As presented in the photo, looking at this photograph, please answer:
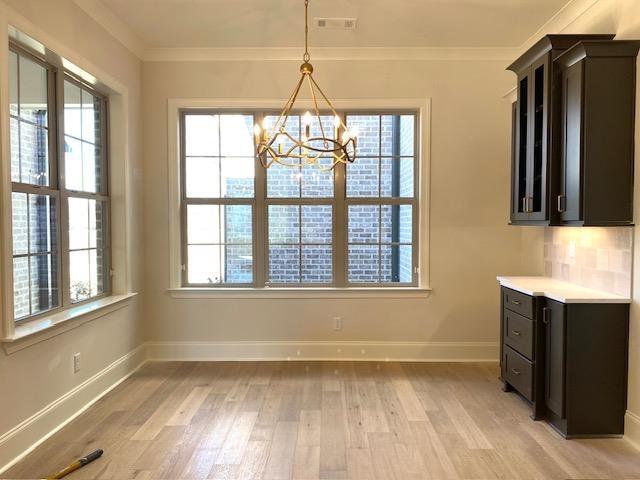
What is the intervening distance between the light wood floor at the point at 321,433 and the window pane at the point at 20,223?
1217mm

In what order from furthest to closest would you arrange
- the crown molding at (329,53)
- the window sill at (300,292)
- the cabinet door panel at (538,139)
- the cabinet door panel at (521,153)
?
1. the window sill at (300,292)
2. the crown molding at (329,53)
3. the cabinet door panel at (521,153)
4. the cabinet door panel at (538,139)

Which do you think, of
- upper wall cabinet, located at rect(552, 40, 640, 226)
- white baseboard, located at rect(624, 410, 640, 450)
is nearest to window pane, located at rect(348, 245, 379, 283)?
upper wall cabinet, located at rect(552, 40, 640, 226)

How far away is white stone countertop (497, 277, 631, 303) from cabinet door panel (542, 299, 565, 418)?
0.19ft

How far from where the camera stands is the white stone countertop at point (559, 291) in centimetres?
253

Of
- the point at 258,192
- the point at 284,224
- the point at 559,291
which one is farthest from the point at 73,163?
the point at 559,291

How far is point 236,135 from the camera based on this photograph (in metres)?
4.00

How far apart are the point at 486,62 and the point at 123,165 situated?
3.47m

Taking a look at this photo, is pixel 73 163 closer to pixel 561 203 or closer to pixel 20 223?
pixel 20 223

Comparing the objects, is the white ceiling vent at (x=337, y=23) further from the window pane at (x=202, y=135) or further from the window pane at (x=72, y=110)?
the window pane at (x=72, y=110)

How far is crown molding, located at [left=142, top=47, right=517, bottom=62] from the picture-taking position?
3.82 meters

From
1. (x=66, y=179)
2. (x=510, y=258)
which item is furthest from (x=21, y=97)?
(x=510, y=258)

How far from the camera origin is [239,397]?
317cm

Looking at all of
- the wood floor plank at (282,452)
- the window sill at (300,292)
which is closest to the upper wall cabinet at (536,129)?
the window sill at (300,292)

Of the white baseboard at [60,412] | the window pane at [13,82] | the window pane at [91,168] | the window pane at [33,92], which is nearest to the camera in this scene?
the white baseboard at [60,412]
